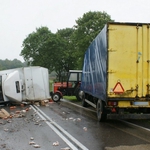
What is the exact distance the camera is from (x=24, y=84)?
19.4m

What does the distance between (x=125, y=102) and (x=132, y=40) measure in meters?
2.06

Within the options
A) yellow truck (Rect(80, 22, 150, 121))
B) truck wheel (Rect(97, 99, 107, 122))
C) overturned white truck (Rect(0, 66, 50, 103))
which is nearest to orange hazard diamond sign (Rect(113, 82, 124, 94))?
yellow truck (Rect(80, 22, 150, 121))

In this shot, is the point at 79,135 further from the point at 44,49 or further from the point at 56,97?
the point at 44,49

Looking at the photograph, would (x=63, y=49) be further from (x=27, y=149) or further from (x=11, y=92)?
(x=27, y=149)

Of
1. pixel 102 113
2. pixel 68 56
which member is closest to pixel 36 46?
pixel 68 56

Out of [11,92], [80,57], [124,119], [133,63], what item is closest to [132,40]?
[133,63]

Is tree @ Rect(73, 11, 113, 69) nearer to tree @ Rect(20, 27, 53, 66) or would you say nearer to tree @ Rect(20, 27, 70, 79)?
tree @ Rect(20, 27, 70, 79)

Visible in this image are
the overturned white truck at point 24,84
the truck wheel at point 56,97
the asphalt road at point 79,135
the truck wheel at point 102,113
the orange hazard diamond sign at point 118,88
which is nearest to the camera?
the asphalt road at point 79,135

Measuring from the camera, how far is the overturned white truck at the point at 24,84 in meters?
18.2

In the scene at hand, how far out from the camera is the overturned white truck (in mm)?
18167

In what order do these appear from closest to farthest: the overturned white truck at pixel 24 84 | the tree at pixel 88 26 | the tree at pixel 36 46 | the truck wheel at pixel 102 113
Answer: the truck wheel at pixel 102 113, the overturned white truck at pixel 24 84, the tree at pixel 88 26, the tree at pixel 36 46

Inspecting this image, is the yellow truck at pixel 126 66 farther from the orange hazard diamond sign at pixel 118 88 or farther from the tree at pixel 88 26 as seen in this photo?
the tree at pixel 88 26

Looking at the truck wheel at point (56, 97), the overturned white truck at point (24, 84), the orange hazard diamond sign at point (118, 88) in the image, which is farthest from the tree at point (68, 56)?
the orange hazard diamond sign at point (118, 88)

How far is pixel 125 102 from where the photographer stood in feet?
29.6
